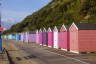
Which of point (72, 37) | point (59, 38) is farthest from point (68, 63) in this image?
point (59, 38)

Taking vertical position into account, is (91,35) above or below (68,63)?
above

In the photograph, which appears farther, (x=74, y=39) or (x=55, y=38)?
(x=55, y=38)

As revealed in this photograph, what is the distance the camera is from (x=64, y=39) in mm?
47094

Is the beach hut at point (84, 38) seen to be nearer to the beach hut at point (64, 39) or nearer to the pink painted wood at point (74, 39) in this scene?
the pink painted wood at point (74, 39)

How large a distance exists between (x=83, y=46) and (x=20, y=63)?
15.0 metres

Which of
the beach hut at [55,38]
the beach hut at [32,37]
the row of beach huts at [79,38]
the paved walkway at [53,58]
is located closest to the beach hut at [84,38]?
the row of beach huts at [79,38]

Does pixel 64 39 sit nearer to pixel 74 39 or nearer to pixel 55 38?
pixel 74 39

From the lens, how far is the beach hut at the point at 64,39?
4566 centimetres

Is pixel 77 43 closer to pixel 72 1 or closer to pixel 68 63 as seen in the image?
pixel 68 63

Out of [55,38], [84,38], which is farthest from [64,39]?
[55,38]

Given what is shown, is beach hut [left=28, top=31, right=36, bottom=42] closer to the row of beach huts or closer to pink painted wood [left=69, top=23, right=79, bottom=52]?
the row of beach huts

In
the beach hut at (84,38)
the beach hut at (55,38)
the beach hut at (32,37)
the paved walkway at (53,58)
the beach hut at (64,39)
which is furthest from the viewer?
the beach hut at (32,37)

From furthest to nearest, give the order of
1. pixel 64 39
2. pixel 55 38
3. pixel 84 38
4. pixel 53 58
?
pixel 55 38 → pixel 64 39 → pixel 84 38 → pixel 53 58

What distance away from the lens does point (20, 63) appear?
2689 cm
